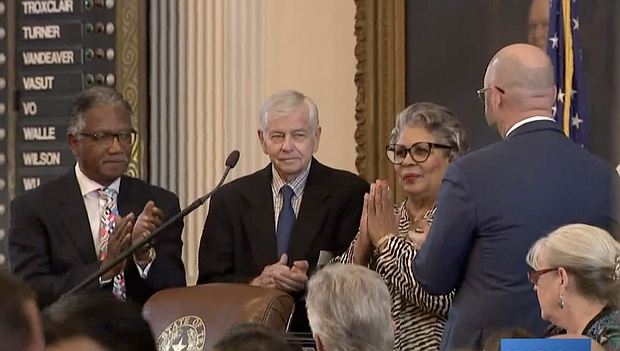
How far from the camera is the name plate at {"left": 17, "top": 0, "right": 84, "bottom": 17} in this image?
6246mm

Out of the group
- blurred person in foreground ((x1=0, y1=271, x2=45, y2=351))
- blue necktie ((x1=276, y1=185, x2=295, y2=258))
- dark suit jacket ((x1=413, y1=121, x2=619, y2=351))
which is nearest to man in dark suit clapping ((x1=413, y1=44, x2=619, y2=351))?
dark suit jacket ((x1=413, y1=121, x2=619, y2=351))

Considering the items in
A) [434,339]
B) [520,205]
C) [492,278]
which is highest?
[520,205]

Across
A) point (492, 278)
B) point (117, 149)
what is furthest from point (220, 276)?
point (492, 278)

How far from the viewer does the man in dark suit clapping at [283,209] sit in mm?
4344

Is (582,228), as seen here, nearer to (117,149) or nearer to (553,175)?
(553,175)

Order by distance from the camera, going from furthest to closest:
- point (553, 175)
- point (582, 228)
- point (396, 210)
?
point (396, 210), point (553, 175), point (582, 228)

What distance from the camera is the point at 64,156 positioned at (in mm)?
6188

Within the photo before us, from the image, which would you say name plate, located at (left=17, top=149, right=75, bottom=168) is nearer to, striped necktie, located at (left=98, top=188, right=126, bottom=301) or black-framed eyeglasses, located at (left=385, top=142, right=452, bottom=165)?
striped necktie, located at (left=98, top=188, right=126, bottom=301)

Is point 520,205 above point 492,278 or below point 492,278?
above

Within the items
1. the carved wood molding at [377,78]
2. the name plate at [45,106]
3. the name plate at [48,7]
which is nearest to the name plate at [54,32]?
the name plate at [48,7]

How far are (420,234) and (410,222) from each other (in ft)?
0.46

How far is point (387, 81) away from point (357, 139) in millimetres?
330

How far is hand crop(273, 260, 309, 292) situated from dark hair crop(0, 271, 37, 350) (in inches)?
106

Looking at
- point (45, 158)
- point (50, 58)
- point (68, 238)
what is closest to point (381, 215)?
point (68, 238)
